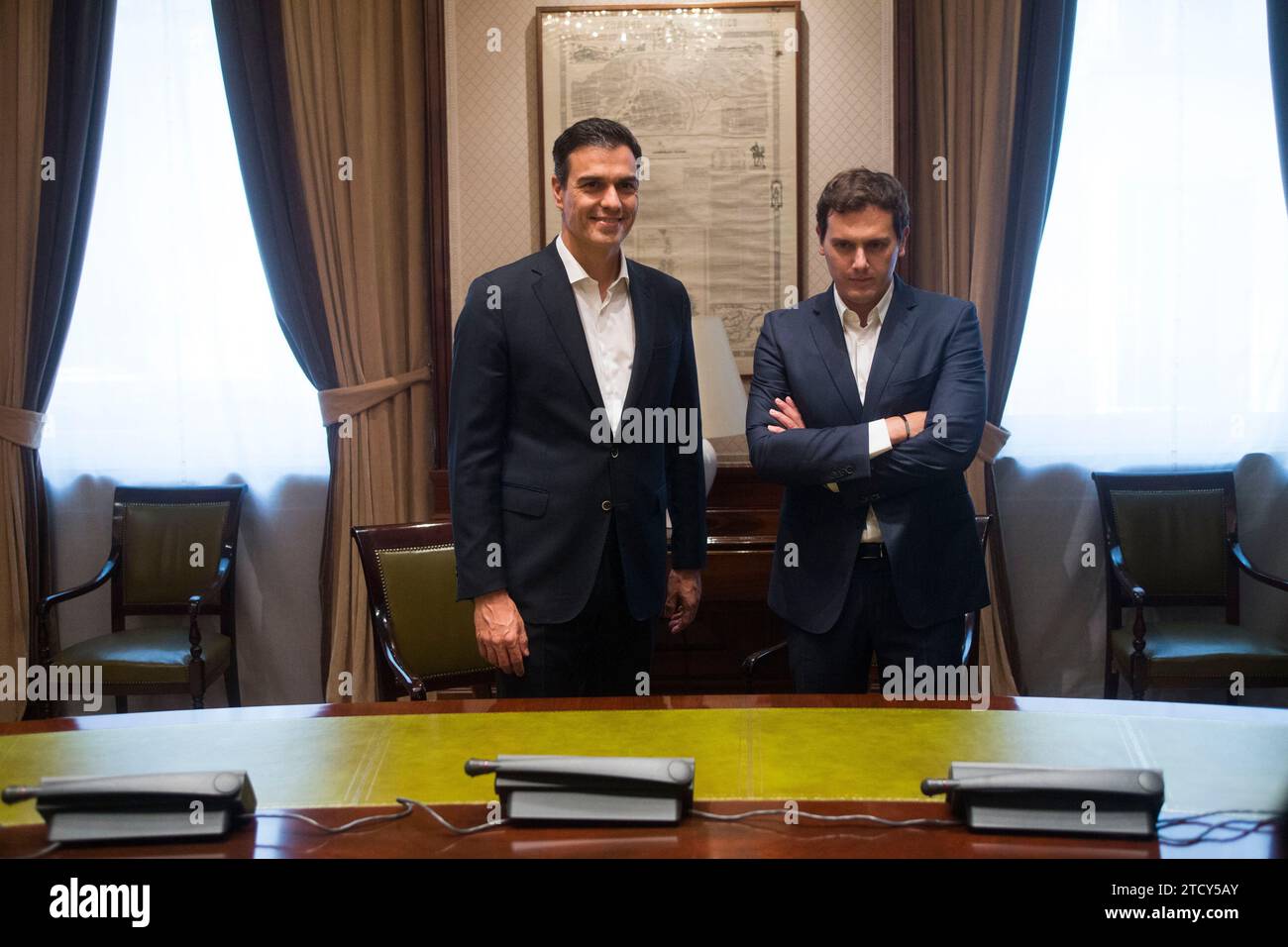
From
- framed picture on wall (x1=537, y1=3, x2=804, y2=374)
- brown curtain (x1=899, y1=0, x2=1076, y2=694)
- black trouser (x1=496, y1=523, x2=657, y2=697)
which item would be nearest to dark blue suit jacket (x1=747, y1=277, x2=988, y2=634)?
black trouser (x1=496, y1=523, x2=657, y2=697)

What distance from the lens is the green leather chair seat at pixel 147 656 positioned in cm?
349


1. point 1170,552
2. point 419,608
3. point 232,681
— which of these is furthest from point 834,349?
point 232,681

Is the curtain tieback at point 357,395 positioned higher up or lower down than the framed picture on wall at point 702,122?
lower down

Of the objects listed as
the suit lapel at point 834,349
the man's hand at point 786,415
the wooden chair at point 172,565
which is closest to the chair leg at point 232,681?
the wooden chair at point 172,565

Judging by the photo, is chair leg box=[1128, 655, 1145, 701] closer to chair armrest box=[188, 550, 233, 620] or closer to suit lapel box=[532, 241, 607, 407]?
suit lapel box=[532, 241, 607, 407]

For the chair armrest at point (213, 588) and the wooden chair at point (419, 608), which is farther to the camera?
the chair armrest at point (213, 588)

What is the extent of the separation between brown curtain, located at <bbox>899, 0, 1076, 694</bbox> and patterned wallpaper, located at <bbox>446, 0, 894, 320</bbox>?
A: 0.38 ft

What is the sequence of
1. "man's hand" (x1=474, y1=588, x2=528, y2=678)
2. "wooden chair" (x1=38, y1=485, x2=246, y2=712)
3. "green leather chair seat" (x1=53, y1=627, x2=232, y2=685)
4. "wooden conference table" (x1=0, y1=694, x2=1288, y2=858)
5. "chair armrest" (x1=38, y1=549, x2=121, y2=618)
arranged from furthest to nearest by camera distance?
"wooden chair" (x1=38, y1=485, x2=246, y2=712) → "chair armrest" (x1=38, y1=549, x2=121, y2=618) → "green leather chair seat" (x1=53, y1=627, x2=232, y2=685) → "man's hand" (x1=474, y1=588, x2=528, y2=678) → "wooden conference table" (x1=0, y1=694, x2=1288, y2=858)

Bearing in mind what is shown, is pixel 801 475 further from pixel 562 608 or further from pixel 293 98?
pixel 293 98

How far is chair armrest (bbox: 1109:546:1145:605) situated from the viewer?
3.36 m

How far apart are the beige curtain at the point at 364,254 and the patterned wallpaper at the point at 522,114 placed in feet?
0.61

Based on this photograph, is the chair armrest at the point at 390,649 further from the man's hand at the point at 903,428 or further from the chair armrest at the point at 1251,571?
the chair armrest at the point at 1251,571

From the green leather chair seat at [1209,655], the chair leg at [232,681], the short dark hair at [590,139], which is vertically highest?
the short dark hair at [590,139]
